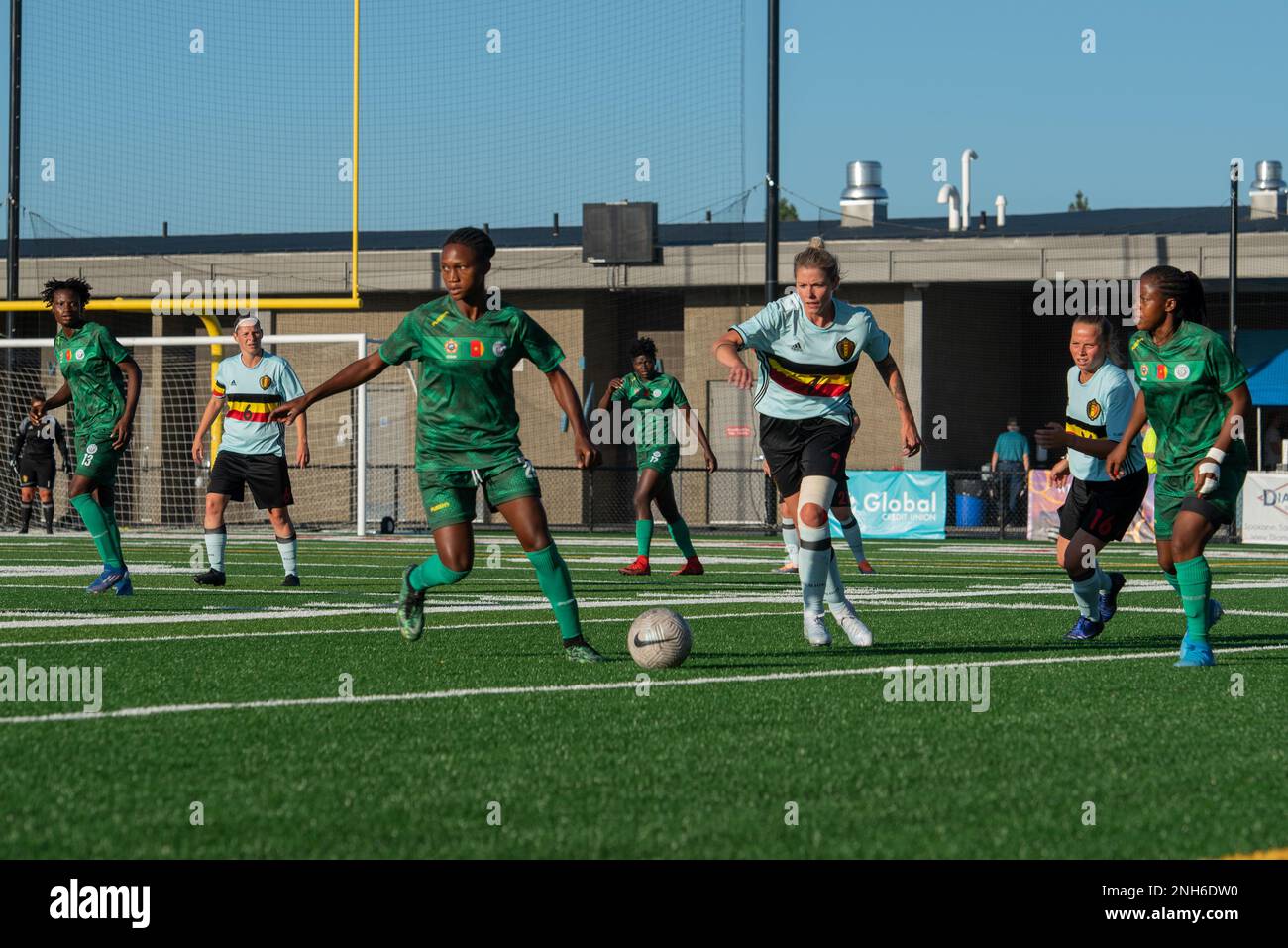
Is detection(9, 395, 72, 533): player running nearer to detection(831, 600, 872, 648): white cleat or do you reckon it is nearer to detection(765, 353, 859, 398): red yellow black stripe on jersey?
detection(765, 353, 859, 398): red yellow black stripe on jersey

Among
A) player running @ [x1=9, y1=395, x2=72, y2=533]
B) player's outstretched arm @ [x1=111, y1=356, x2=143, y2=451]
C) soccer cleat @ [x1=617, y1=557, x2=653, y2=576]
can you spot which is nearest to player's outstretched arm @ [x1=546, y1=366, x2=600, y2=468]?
player's outstretched arm @ [x1=111, y1=356, x2=143, y2=451]

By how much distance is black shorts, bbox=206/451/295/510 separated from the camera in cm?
1369


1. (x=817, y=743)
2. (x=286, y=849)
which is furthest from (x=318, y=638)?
(x=286, y=849)

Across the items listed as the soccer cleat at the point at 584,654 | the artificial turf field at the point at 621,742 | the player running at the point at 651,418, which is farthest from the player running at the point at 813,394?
the player running at the point at 651,418

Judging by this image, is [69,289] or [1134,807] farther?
[69,289]

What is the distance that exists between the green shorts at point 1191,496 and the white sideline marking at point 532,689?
707 mm

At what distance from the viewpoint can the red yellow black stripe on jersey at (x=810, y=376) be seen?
9164 millimetres

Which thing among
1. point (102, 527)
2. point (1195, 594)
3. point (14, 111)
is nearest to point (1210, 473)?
point (1195, 594)

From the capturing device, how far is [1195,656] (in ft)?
26.3

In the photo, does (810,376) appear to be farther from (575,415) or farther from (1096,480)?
(1096,480)

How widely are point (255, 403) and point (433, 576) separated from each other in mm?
5808

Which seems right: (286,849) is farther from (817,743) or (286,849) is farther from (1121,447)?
(1121,447)

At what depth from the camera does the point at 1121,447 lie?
872 cm

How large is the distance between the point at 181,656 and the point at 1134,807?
15.4ft
